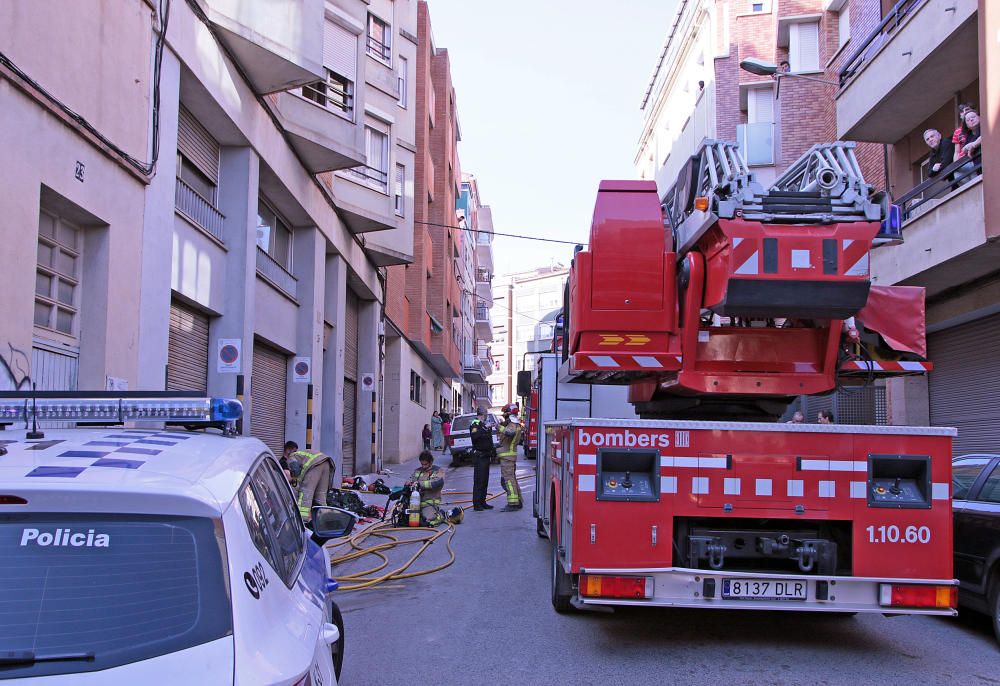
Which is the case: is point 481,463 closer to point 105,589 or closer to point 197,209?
point 197,209

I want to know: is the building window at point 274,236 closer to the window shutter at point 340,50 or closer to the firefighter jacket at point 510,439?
the window shutter at point 340,50

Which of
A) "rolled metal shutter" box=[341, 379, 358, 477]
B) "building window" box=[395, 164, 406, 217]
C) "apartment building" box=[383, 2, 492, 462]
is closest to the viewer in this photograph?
"rolled metal shutter" box=[341, 379, 358, 477]

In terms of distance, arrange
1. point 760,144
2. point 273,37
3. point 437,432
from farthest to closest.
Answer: point 437,432 → point 760,144 → point 273,37

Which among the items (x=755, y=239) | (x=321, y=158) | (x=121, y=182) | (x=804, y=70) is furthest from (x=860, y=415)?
(x=121, y=182)

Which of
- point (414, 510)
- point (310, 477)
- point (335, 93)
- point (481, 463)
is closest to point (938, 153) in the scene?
point (481, 463)

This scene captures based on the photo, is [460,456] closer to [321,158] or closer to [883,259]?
[321,158]

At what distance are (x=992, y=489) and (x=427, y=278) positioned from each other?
30.3 m

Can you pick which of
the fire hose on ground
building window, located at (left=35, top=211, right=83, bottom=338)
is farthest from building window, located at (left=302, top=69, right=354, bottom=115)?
building window, located at (left=35, top=211, right=83, bottom=338)

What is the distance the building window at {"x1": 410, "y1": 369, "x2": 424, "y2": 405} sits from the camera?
34.5 m

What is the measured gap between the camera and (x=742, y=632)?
22.1ft

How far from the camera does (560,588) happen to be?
23.1ft

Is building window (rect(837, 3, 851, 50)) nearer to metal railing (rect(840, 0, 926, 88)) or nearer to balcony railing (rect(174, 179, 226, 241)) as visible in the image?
metal railing (rect(840, 0, 926, 88))

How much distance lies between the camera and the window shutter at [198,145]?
467 inches

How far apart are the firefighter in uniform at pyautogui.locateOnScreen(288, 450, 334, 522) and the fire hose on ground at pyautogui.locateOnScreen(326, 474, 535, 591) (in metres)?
0.67
